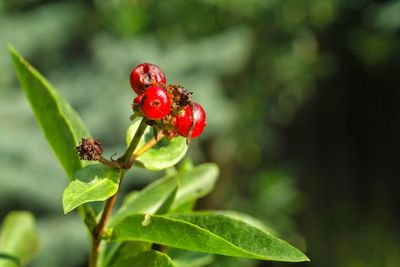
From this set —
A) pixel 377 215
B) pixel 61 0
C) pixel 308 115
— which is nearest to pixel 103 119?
pixel 61 0

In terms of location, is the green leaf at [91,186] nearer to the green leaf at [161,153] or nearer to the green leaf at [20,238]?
the green leaf at [161,153]

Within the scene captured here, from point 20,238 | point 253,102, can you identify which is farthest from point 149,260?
point 253,102

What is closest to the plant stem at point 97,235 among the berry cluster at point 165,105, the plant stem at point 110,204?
the plant stem at point 110,204

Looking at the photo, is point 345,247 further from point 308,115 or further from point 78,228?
point 78,228

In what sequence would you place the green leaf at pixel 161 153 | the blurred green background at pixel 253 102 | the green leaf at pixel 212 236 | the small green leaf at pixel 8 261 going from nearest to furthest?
the green leaf at pixel 212 236
the green leaf at pixel 161 153
the small green leaf at pixel 8 261
the blurred green background at pixel 253 102

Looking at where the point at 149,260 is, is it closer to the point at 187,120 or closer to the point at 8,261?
the point at 187,120
